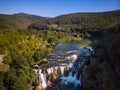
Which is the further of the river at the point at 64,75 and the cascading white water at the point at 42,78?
the cascading white water at the point at 42,78

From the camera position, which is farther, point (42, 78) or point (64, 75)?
point (64, 75)

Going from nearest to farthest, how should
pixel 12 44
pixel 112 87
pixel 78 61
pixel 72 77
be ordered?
pixel 112 87 → pixel 72 77 → pixel 78 61 → pixel 12 44

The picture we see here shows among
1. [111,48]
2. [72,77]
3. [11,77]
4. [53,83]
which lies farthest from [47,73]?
[111,48]

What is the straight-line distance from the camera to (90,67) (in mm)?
38906

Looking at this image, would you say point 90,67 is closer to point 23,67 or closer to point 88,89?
point 88,89

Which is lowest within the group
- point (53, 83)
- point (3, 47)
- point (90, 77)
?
point (53, 83)

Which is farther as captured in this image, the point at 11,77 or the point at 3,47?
the point at 3,47

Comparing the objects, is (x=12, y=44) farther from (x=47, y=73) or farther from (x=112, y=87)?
(x=112, y=87)

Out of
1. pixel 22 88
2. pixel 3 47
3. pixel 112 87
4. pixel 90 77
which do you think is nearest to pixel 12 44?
pixel 3 47

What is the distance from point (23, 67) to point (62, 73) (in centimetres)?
1007

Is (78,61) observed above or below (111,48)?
below

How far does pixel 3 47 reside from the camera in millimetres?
53406

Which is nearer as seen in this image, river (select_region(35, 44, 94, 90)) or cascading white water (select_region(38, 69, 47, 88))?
river (select_region(35, 44, 94, 90))

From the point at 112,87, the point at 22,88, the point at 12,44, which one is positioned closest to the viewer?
the point at 112,87
